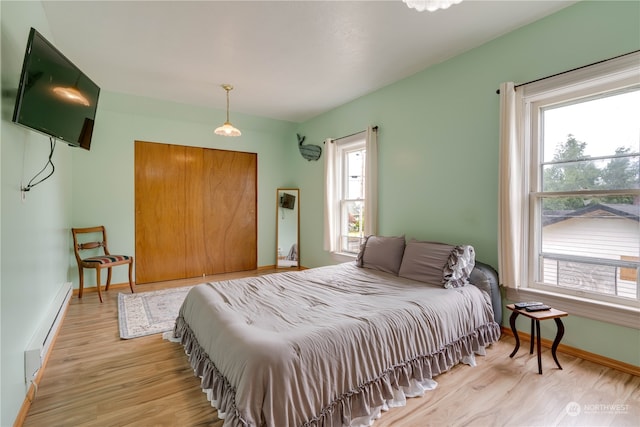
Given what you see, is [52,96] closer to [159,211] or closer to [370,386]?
[370,386]

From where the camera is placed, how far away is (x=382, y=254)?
3219mm

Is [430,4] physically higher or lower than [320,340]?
higher

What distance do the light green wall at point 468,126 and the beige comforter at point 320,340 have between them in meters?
0.77

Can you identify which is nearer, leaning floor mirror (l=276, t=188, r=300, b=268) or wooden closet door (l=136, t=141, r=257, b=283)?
wooden closet door (l=136, t=141, r=257, b=283)

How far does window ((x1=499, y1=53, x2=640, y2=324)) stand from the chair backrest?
15.9ft

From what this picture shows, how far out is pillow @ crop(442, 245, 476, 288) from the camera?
2.53m

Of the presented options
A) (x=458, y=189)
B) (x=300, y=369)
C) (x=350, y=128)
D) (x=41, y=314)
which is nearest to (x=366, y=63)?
(x=350, y=128)

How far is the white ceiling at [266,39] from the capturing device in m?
2.31

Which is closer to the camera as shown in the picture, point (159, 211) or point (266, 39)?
point (266, 39)

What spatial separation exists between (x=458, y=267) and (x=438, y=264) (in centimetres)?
18

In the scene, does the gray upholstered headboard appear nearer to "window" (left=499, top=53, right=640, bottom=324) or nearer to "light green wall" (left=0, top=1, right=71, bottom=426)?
"window" (left=499, top=53, right=640, bottom=324)

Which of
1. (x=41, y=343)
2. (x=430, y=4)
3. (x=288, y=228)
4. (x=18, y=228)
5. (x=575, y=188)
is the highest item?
(x=430, y=4)

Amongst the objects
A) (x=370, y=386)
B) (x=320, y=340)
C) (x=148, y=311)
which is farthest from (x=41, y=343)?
(x=370, y=386)

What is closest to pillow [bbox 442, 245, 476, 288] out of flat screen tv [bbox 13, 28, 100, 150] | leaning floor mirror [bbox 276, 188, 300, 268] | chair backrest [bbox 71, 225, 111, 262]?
flat screen tv [bbox 13, 28, 100, 150]
